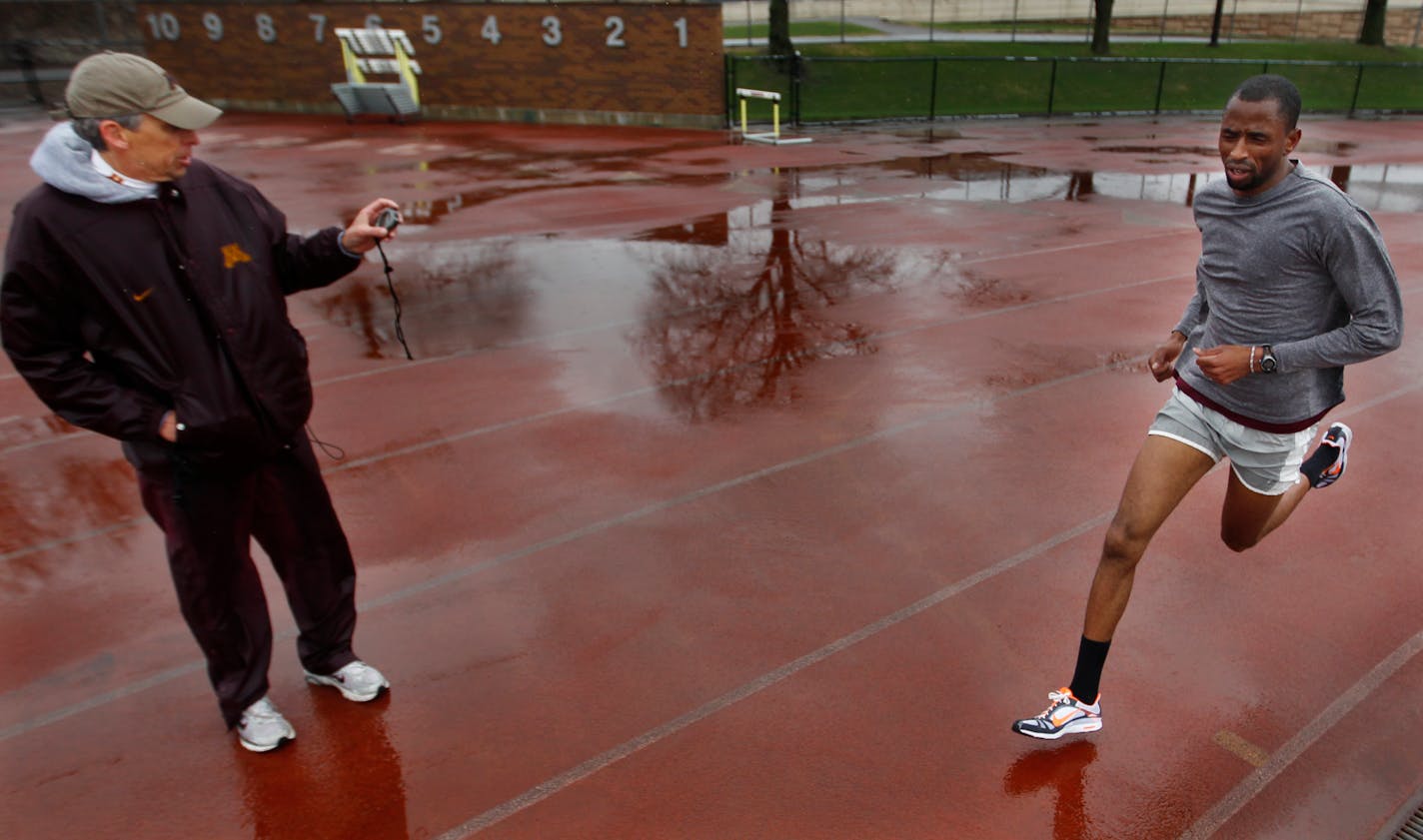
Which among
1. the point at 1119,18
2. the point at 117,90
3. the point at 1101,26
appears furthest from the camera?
the point at 1119,18

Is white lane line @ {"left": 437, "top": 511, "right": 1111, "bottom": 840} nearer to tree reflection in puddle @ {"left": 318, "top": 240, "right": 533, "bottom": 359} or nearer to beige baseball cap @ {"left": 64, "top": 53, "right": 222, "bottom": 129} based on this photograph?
beige baseball cap @ {"left": 64, "top": 53, "right": 222, "bottom": 129}

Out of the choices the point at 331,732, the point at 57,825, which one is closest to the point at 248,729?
the point at 331,732

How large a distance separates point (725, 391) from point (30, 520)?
13.1ft

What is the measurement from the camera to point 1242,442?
3000mm

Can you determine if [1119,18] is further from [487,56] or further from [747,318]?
[747,318]

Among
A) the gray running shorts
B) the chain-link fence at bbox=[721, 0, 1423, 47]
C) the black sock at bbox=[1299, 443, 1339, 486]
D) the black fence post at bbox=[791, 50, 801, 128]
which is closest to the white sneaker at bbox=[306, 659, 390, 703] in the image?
the gray running shorts

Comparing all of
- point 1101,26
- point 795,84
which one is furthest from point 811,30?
point 795,84

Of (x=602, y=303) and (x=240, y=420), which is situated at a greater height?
(x=240, y=420)

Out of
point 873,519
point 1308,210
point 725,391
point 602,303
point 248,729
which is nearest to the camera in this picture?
point 1308,210

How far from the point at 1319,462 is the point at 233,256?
12.7 feet

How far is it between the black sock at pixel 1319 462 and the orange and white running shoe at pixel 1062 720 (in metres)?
1.24

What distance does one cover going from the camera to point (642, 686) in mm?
3486

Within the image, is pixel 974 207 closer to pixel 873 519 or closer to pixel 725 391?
pixel 725 391

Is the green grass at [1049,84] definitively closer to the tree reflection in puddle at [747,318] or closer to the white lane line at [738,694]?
the tree reflection in puddle at [747,318]
